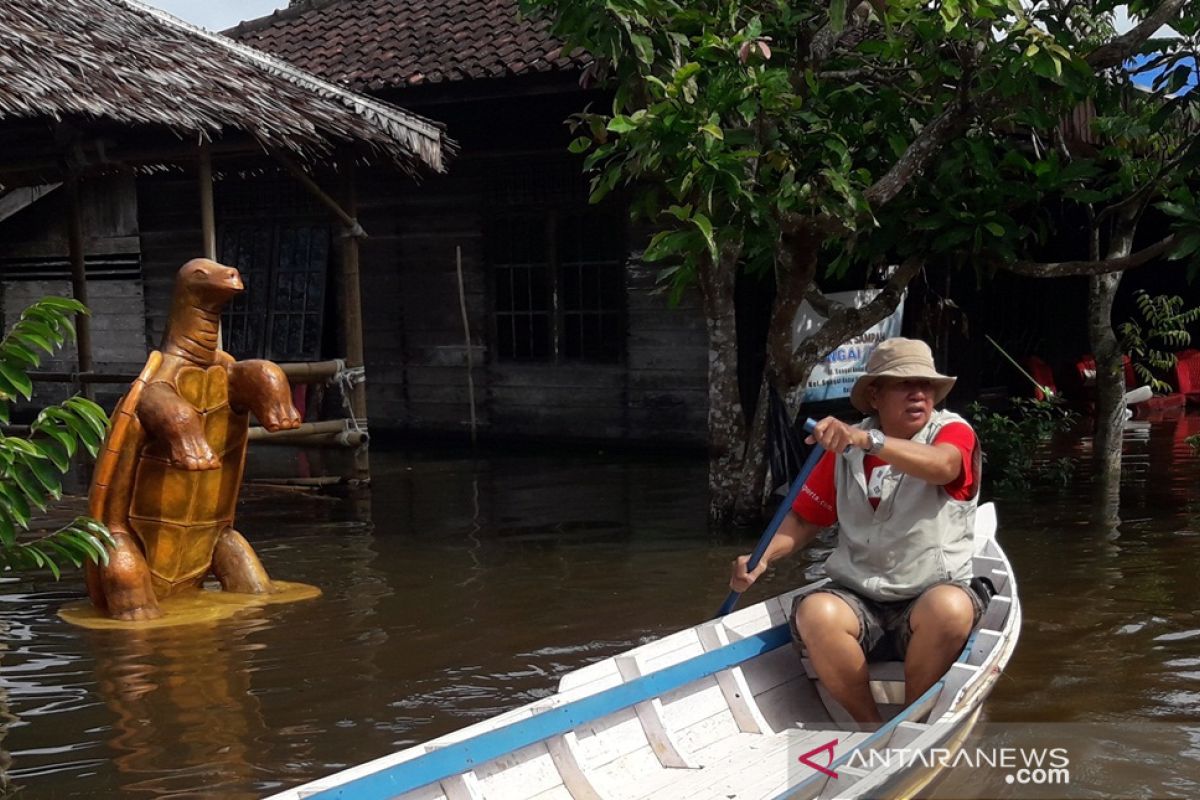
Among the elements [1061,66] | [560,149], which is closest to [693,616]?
[1061,66]

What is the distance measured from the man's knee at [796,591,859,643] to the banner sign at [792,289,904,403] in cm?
517

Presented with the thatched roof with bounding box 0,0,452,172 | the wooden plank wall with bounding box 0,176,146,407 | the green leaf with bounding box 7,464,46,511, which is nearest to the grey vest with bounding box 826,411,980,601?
Result: the green leaf with bounding box 7,464,46,511

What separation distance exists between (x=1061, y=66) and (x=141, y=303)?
11553 mm

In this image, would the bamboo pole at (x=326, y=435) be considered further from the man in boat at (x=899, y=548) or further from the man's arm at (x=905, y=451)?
the man's arm at (x=905, y=451)

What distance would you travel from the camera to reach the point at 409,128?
9820mm

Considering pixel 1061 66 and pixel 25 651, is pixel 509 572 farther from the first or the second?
pixel 1061 66

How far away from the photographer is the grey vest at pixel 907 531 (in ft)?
15.1

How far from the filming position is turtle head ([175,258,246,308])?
6750 mm

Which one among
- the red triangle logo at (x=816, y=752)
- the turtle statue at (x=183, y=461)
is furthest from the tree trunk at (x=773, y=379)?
the red triangle logo at (x=816, y=752)

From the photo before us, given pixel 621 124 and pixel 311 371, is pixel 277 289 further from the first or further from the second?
pixel 621 124

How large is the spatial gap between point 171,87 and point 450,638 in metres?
4.59

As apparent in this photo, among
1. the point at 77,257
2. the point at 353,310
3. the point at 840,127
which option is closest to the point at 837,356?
the point at 840,127

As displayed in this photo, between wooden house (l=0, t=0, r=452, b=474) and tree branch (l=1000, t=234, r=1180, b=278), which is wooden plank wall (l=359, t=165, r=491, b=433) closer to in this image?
wooden house (l=0, t=0, r=452, b=474)

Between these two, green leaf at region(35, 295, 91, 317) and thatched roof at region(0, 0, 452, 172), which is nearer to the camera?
green leaf at region(35, 295, 91, 317)
